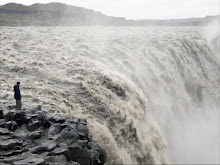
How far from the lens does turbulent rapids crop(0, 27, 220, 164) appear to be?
47.0 ft

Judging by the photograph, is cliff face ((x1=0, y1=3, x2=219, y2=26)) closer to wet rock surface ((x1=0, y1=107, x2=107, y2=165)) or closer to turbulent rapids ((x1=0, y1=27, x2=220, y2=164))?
turbulent rapids ((x1=0, y1=27, x2=220, y2=164))

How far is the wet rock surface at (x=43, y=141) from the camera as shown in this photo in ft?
28.3

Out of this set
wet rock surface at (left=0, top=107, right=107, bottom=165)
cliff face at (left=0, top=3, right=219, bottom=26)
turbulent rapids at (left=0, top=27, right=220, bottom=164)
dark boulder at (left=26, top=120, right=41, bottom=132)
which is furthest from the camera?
cliff face at (left=0, top=3, right=219, bottom=26)

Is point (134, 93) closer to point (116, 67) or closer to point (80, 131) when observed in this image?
point (116, 67)

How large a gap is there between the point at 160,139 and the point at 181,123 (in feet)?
22.9

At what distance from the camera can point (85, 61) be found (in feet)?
66.2

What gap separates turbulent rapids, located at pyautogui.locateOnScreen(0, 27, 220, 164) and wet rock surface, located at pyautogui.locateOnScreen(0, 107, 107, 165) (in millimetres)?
2035

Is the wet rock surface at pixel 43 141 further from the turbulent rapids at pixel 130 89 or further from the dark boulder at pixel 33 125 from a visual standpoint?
the turbulent rapids at pixel 130 89

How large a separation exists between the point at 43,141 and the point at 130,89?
8.56 m

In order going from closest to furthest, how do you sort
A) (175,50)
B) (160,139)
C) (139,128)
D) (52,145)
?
(52,145) < (139,128) < (160,139) < (175,50)

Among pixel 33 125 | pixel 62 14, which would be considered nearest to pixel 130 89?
pixel 33 125

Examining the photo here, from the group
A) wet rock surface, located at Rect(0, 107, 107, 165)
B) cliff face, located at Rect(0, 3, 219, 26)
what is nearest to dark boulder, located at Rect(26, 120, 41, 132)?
wet rock surface, located at Rect(0, 107, 107, 165)

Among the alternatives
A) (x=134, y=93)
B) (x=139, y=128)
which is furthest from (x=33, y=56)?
(x=139, y=128)

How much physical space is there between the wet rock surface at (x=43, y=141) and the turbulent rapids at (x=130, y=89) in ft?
6.68
